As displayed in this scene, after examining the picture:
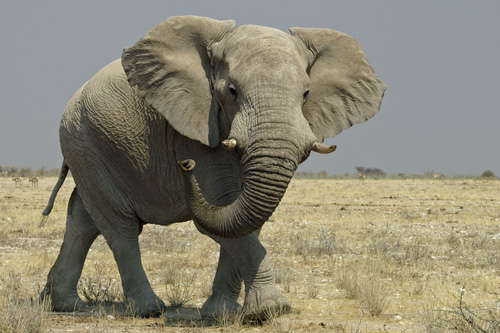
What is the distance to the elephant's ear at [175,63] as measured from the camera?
7242 mm

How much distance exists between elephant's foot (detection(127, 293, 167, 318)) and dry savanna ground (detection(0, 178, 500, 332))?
0.14 metres

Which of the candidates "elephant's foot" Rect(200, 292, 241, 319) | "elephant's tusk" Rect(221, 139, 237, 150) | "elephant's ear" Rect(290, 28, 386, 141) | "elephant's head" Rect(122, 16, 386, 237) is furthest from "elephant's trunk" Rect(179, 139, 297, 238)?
"elephant's foot" Rect(200, 292, 241, 319)

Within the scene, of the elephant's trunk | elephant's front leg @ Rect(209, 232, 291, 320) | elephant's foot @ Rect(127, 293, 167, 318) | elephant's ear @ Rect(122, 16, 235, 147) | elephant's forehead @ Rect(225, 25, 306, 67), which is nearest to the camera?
the elephant's trunk

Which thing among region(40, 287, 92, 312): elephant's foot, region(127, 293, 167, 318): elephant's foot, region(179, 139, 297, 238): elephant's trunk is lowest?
region(40, 287, 92, 312): elephant's foot

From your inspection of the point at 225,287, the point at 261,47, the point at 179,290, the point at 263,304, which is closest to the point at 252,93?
the point at 261,47

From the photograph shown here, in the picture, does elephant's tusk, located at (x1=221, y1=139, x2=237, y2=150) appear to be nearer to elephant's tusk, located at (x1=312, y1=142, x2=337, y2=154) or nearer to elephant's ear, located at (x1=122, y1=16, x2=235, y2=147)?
elephant's tusk, located at (x1=312, y1=142, x2=337, y2=154)

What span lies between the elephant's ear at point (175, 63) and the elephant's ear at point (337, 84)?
86 centimetres

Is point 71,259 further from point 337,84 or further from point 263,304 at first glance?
point 337,84

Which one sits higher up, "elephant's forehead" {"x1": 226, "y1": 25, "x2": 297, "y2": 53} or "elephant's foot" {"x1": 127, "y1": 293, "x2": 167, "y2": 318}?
"elephant's forehead" {"x1": 226, "y1": 25, "x2": 297, "y2": 53}

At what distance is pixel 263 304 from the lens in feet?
23.2

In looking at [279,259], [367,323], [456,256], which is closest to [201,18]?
[367,323]

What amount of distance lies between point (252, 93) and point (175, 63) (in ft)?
4.30

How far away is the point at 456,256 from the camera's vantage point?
12570 mm

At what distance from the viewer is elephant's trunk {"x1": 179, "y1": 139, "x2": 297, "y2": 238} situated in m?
6.00
